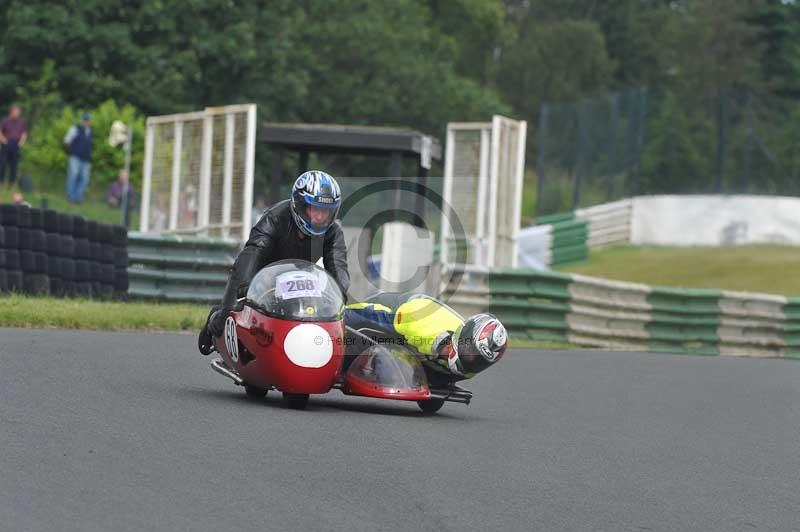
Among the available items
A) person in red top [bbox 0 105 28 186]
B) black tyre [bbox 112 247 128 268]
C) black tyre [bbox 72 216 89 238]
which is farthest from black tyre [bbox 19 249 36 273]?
person in red top [bbox 0 105 28 186]

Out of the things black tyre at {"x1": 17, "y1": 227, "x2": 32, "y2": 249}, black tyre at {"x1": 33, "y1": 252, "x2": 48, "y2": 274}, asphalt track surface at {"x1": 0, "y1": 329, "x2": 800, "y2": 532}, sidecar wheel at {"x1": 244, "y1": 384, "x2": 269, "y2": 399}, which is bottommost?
asphalt track surface at {"x1": 0, "y1": 329, "x2": 800, "y2": 532}

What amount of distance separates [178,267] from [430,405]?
958 cm

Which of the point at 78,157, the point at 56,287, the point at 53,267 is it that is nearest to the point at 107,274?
the point at 56,287

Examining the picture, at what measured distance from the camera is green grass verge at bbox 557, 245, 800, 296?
96.2 ft

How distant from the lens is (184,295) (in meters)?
19.4

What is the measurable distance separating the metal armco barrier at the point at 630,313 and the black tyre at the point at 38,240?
546 cm

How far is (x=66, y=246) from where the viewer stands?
16.5 m

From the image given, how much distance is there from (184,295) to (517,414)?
30.8 ft

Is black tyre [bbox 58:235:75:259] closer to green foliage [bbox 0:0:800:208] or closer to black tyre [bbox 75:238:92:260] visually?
black tyre [bbox 75:238:92:260]

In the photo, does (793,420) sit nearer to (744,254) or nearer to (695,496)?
(695,496)

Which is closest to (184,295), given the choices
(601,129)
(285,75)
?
(601,129)

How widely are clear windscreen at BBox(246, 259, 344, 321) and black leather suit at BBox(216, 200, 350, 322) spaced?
26 cm

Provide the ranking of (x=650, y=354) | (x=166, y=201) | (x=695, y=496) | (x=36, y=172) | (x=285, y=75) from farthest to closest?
(x=285, y=75) < (x=36, y=172) < (x=166, y=201) < (x=650, y=354) < (x=695, y=496)

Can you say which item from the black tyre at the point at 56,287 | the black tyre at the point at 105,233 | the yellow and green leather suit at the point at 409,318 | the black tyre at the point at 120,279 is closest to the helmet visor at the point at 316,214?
the yellow and green leather suit at the point at 409,318
